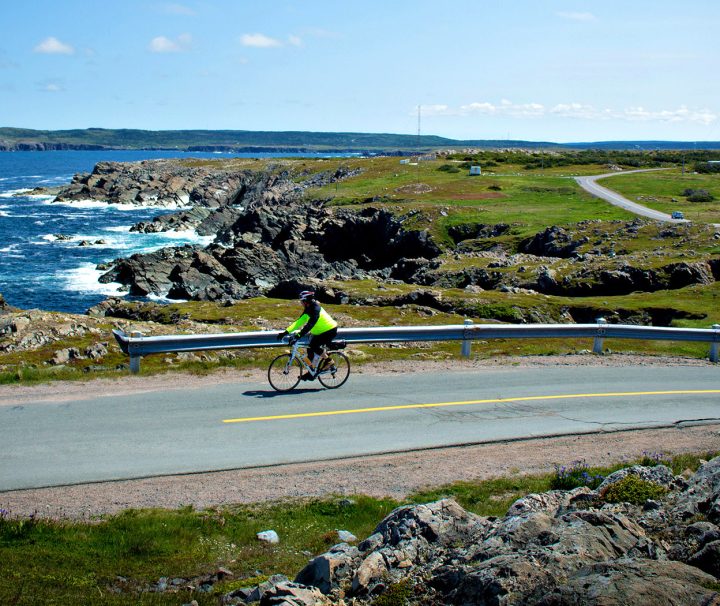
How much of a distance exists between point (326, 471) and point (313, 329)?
16.0ft

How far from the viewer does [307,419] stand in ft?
48.1

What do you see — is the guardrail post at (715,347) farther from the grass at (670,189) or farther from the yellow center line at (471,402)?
the grass at (670,189)

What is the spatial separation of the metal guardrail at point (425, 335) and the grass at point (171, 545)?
7705 mm

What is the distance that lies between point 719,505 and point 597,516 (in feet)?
4.83

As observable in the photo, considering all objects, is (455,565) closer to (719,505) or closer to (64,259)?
(719,505)

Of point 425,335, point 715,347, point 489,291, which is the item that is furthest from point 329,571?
point 489,291

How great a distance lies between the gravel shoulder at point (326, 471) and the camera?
35.1ft

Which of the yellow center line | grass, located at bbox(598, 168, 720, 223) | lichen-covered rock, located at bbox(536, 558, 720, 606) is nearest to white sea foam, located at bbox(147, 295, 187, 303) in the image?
the yellow center line

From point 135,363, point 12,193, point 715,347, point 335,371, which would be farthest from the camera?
point 12,193

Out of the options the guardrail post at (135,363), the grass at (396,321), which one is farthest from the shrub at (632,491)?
the guardrail post at (135,363)

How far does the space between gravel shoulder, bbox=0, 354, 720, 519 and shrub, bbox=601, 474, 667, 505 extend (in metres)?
2.93

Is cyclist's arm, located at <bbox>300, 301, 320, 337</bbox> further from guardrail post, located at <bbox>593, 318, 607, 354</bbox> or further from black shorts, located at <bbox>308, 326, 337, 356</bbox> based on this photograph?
guardrail post, located at <bbox>593, 318, 607, 354</bbox>

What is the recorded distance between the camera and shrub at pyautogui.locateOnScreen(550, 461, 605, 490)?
1167 centimetres

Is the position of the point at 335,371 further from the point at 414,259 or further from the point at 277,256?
the point at 277,256
